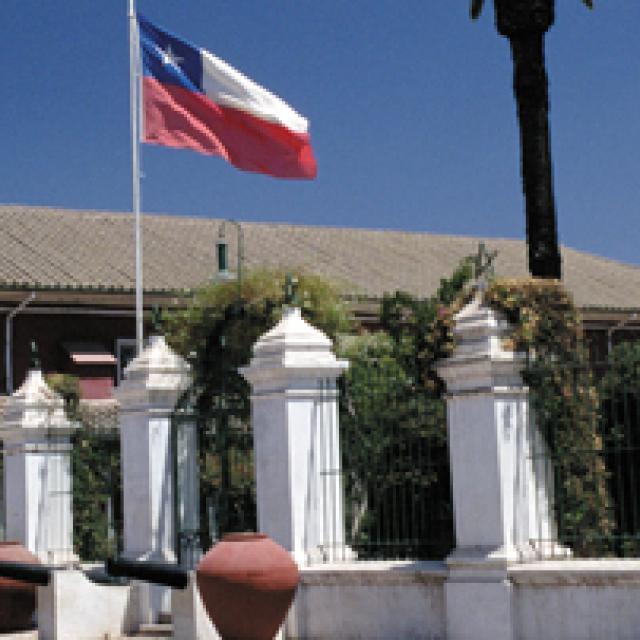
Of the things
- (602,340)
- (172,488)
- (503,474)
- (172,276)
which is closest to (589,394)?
(503,474)

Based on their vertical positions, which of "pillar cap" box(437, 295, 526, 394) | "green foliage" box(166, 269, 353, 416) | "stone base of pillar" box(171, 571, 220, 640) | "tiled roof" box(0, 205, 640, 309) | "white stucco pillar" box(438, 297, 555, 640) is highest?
"tiled roof" box(0, 205, 640, 309)

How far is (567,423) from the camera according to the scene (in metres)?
11.7

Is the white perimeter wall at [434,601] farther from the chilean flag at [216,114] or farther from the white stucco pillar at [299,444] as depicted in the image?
the chilean flag at [216,114]

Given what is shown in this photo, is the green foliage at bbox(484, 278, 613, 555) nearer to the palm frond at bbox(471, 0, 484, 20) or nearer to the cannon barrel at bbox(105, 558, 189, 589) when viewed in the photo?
the cannon barrel at bbox(105, 558, 189, 589)

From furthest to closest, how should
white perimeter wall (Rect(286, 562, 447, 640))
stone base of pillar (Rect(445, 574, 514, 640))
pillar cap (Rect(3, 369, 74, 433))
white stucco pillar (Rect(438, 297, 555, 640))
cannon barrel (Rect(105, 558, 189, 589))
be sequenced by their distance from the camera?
pillar cap (Rect(3, 369, 74, 433)), cannon barrel (Rect(105, 558, 189, 589)), white perimeter wall (Rect(286, 562, 447, 640)), white stucco pillar (Rect(438, 297, 555, 640)), stone base of pillar (Rect(445, 574, 514, 640))

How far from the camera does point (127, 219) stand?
40000mm

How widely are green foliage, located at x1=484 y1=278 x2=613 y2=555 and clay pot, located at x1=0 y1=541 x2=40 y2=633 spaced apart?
690 cm

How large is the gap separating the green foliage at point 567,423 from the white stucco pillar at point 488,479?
0.12 metres

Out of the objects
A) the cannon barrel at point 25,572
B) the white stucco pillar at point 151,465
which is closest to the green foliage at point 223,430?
the white stucco pillar at point 151,465

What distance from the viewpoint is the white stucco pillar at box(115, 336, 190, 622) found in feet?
48.9

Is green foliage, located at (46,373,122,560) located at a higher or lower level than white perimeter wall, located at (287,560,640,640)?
higher

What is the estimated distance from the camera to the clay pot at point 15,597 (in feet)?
51.9

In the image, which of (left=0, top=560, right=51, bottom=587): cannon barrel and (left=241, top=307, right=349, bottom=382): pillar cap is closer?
(left=241, top=307, right=349, bottom=382): pillar cap

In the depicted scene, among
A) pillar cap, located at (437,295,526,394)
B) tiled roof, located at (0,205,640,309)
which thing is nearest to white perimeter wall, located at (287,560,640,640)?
pillar cap, located at (437,295,526,394)
